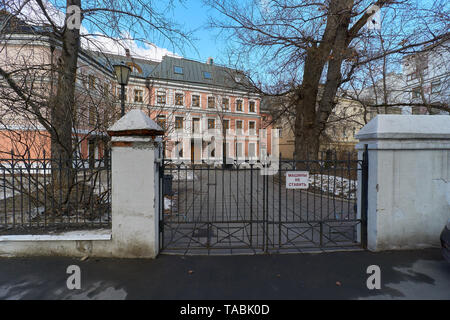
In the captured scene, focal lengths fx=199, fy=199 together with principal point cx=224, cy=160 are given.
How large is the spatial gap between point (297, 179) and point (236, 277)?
2030 millimetres

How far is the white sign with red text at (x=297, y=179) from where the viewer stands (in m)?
3.78

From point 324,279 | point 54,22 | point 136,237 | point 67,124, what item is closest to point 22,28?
point 54,22

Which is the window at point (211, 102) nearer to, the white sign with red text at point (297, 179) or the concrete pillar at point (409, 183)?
the white sign with red text at point (297, 179)

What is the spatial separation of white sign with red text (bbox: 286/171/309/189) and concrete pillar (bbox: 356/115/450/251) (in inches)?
46.7

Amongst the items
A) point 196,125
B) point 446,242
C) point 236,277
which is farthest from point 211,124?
point 446,242

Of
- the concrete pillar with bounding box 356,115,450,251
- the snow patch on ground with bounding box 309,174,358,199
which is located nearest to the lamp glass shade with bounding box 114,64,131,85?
the snow patch on ground with bounding box 309,174,358,199

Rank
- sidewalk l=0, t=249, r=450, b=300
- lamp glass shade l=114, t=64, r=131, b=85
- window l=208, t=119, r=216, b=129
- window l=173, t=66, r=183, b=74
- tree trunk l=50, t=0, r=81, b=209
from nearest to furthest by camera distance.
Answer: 1. sidewalk l=0, t=249, r=450, b=300
2. tree trunk l=50, t=0, r=81, b=209
3. lamp glass shade l=114, t=64, r=131, b=85
4. window l=173, t=66, r=183, b=74
5. window l=208, t=119, r=216, b=129

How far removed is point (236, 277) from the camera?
2.87 metres

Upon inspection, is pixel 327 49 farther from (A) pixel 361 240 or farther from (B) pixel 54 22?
(B) pixel 54 22

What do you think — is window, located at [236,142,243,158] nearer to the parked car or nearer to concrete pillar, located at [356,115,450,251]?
concrete pillar, located at [356,115,450,251]

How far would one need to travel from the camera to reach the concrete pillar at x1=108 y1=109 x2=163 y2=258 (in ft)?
10.8

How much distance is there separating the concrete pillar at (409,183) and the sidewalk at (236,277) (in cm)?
35

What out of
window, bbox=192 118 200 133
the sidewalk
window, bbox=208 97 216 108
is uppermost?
window, bbox=208 97 216 108

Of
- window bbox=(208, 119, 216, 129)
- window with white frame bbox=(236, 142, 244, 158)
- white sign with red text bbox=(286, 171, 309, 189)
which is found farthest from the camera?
window with white frame bbox=(236, 142, 244, 158)
